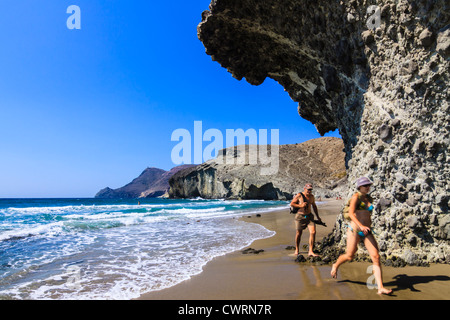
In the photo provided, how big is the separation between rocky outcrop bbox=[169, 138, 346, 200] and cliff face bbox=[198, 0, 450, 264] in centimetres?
5584

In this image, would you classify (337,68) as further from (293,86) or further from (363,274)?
(363,274)

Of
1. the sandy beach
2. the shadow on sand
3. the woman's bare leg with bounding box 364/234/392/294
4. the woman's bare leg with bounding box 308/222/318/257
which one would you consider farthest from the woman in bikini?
the woman's bare leg with bounding box 308/222/318/257

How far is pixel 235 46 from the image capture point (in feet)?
35.1

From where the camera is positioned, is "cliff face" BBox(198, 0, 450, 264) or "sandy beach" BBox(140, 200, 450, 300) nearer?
"sandy beach" BBox(140, 200, 450, 300)

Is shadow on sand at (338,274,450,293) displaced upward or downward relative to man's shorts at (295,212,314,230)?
downward

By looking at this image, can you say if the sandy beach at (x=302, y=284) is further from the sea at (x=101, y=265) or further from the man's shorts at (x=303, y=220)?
the man's shorts at (x=303, y=220)

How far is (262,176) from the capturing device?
6544cm

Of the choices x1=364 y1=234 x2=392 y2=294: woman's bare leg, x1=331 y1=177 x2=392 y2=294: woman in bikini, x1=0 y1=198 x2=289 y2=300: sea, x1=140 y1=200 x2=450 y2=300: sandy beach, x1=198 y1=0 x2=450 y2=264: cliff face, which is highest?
x1=198 y1=0 x2=450 y2=264: cliff face

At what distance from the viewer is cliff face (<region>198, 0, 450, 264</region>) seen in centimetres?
465

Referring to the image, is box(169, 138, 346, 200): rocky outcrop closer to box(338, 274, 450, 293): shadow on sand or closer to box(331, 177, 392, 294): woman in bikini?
box(338, 274, 450, 293): shadow on sand

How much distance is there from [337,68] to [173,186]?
8796cm

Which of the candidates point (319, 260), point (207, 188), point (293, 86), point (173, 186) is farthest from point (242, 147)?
point (319, 260)

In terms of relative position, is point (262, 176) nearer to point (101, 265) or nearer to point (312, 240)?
point (312, 240)
